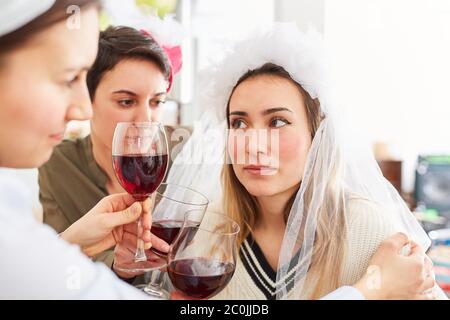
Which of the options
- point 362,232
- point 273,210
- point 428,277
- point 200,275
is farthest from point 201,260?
point 428,277

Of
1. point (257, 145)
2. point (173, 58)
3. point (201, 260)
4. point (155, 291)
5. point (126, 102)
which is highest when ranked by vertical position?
Answer: point (173, 58)

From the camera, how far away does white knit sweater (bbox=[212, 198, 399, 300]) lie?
109 cm

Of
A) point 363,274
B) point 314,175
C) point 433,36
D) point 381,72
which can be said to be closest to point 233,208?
point 314,175

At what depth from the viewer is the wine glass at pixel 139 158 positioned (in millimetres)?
997

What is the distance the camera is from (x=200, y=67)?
117 cm

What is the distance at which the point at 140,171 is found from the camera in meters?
0.99

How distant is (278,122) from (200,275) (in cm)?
40

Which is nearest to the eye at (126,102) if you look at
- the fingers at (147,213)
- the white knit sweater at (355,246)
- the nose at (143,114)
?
the nose at (143,114)

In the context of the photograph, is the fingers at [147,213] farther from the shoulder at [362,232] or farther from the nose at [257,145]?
the shoulder at [362,232]

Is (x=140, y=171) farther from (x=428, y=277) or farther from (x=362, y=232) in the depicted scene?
(x=428, y=277)

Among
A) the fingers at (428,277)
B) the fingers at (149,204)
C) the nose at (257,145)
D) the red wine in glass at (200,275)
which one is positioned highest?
the nose at (257,145)

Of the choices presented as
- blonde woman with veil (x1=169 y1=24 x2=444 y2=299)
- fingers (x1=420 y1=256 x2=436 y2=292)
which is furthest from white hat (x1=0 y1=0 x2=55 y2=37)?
fingers (x1=420 y1=256 x2=436 y2=292)

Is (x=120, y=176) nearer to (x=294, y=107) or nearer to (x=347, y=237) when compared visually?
(x=294, y=107)

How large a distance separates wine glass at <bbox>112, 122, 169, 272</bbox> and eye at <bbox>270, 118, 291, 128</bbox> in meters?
0.25
